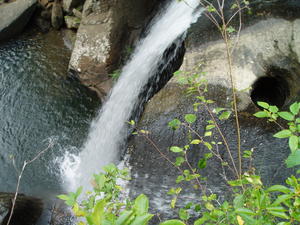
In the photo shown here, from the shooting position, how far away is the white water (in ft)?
14.0

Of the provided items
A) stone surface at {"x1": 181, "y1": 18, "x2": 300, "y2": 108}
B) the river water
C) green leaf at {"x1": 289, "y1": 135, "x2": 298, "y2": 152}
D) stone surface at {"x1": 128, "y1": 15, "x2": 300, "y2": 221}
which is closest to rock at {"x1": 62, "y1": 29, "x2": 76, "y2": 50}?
the river water

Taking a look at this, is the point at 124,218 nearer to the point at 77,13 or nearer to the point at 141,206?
the point at 141,206

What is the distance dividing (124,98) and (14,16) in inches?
137

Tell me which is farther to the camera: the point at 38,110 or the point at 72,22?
the point at 72,22

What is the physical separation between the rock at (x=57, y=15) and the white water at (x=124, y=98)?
2.21m

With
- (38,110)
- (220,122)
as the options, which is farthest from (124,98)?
(220,122)

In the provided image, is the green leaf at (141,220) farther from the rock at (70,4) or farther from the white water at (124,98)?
the rock at (70,4)

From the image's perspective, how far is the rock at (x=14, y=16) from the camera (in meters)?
6.56

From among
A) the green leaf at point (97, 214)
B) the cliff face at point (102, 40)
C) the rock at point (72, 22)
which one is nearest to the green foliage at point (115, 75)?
the cliff face at point (102, 40)

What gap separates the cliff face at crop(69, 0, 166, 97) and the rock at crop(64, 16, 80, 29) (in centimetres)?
69

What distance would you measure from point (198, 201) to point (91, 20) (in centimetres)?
402

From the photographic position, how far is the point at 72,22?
6.55 m

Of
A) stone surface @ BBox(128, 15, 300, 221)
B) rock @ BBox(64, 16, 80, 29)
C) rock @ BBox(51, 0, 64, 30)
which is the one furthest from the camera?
rock @ BBox(51, 0, 64, 30)

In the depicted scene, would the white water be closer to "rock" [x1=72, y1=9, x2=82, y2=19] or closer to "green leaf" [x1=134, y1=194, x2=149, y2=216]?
"rock" [x1=72, y1=9, x2=82, y2=19]
